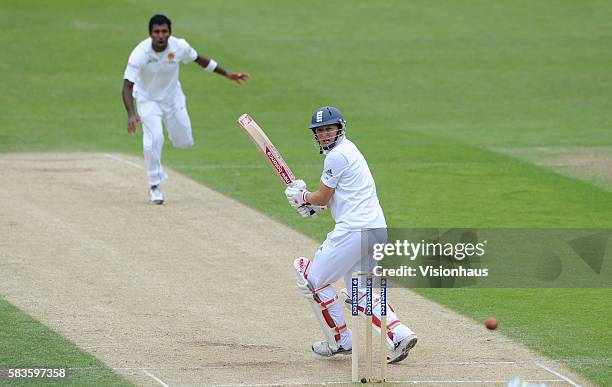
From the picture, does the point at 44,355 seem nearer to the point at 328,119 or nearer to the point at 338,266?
the point at 338,266

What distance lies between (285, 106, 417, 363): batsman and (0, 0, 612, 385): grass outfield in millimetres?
1469

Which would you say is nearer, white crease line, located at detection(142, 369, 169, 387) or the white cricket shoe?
white crease line, located at detection(142, 369, 169, 387)

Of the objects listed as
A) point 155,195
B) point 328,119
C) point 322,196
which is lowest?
point 155,195

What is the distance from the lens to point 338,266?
30.1 feet

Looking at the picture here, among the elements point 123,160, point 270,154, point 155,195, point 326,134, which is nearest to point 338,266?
point 326,134

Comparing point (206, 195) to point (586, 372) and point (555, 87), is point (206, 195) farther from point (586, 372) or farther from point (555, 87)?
point (555, 87)

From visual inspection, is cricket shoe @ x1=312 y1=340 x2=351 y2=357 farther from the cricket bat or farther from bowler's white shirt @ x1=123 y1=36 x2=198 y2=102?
bowler's white shirt @ x1=123 y1=36 x2=198 y2=102

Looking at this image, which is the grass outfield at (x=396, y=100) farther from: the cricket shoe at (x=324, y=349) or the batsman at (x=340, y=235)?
the cricket shoe at (x=324, y=349)

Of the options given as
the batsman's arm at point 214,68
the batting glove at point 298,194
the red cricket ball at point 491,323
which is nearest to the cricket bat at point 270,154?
the batting glove at point 298,194

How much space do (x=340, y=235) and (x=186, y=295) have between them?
8.90 ft

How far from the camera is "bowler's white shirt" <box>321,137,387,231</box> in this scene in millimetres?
9141

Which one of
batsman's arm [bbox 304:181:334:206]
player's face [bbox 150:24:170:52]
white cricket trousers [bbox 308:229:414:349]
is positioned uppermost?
player's face [bbox 150:24:170:52]

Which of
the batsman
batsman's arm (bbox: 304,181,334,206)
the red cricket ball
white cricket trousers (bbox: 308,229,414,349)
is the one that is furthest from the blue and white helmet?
the red cricket ball

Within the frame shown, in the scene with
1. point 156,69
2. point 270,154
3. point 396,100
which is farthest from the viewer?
point 396,100
